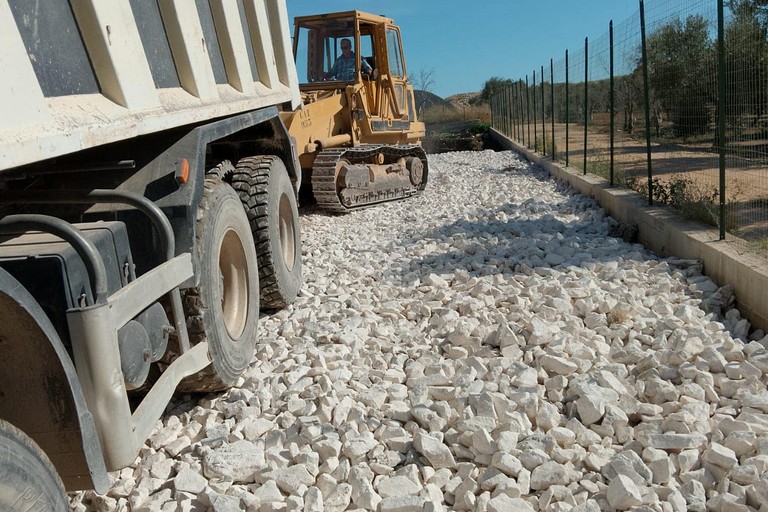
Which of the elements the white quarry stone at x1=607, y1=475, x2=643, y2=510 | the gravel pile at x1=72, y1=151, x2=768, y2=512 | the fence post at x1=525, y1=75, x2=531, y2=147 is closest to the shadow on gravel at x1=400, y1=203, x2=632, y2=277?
the gravel pile at x1=72, y1=151, x2=768, y2=512

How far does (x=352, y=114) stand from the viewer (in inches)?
453

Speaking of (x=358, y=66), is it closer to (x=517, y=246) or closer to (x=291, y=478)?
(x=517, y=246)

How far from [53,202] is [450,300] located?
3312mm

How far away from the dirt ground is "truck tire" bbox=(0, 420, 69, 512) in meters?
4.92

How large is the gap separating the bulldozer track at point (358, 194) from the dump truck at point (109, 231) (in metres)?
5.72

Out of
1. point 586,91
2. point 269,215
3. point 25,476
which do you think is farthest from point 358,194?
point 25,476

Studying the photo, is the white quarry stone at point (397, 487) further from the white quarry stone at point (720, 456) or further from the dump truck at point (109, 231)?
the white quarry stone at point (720, 456)

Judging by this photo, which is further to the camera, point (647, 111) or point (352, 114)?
point (352, 114)

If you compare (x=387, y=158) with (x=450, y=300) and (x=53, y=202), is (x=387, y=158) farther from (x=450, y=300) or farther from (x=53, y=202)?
(x=53, y=202)

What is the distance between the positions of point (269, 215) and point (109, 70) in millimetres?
2364

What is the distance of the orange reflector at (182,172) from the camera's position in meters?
3.35

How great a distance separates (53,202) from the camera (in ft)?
9.51

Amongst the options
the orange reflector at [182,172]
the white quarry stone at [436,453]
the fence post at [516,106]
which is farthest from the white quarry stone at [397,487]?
the fence post at [516,106]

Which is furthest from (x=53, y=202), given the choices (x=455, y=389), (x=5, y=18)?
(x=455, y=389)
